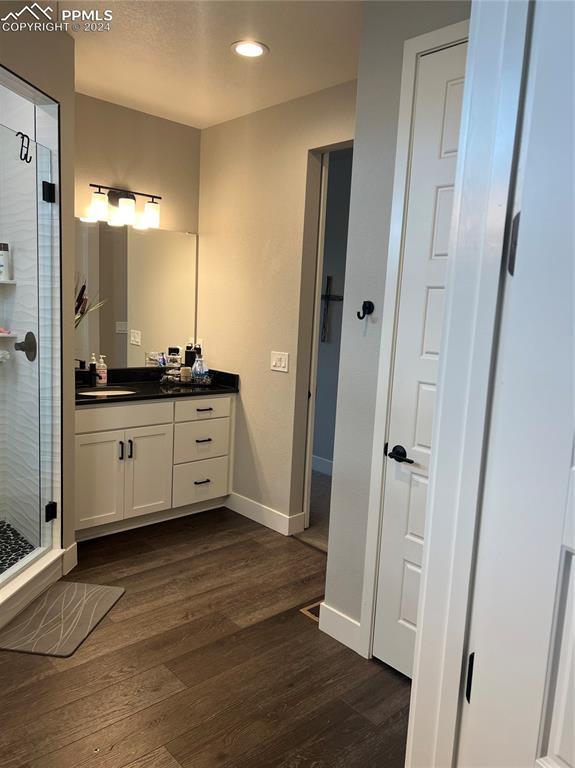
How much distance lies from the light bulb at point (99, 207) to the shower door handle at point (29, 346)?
3.73 feet

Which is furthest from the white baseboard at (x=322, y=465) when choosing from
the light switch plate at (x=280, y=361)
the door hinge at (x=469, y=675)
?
the door hinge at (x=469, y=675)

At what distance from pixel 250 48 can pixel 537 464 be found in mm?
2768

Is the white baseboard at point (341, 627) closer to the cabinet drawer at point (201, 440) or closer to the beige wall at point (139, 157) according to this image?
the cabinet drawer at point (201, 440)

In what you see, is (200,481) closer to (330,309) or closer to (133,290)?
(133,290)

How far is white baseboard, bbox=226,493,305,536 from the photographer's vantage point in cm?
360

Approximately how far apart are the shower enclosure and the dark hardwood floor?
409 mm

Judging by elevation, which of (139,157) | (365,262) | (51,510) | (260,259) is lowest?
(51,510)

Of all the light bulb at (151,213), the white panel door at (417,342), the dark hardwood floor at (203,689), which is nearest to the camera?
the dark hardwood floor at (203,689)

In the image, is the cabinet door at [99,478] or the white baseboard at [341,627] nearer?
the white baseboard at [341,627]

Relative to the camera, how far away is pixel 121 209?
3.69 metres

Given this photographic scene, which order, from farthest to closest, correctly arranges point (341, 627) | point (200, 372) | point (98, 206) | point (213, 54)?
point (200, 372) → point (98, 206) → point (213, 54) → point (341, 627)

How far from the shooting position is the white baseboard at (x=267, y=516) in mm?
3596

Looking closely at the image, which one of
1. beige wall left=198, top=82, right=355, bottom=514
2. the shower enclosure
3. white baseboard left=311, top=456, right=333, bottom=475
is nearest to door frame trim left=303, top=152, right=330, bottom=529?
beige wall left=198, top=82, right=355, bottom=514

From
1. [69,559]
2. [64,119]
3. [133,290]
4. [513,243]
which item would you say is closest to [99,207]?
[133,290]
